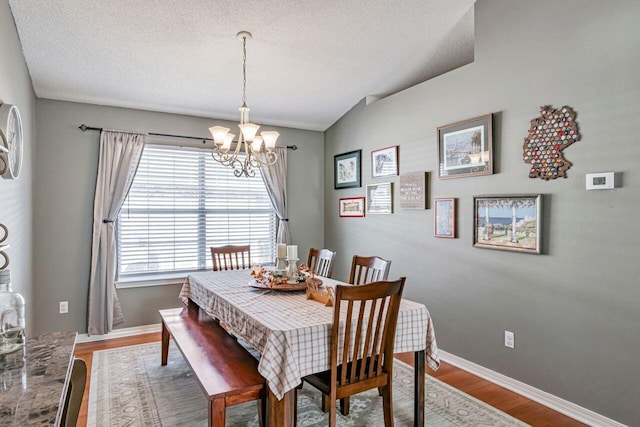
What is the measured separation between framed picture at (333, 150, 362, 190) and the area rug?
225 cm

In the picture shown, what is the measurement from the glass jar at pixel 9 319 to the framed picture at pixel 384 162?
328 cm

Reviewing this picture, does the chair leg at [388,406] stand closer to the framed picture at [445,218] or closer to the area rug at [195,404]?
the area rug at [195,404]

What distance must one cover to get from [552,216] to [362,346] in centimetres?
161

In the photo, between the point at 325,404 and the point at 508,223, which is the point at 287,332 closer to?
the point at 325,404

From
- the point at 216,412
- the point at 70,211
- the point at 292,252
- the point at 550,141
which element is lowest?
the point at 216,412

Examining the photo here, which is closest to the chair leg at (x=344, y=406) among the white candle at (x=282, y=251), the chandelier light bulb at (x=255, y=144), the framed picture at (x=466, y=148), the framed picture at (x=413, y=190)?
the white candle at (x=282, y=251)

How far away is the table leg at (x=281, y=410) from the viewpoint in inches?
70.4

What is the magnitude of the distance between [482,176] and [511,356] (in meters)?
1.39

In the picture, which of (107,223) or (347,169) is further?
(347,169)

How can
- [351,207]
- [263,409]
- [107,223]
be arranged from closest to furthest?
1. [263,409]
2. [107,223]
3. [351,207]

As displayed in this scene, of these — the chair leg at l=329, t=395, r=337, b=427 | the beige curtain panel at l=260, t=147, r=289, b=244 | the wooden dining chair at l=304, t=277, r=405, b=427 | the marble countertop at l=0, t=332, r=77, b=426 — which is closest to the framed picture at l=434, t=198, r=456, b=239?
the wooden dining chair at l=304, t=277, r=405, b=427

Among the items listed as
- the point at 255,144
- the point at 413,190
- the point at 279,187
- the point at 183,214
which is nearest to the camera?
the point at 255,144

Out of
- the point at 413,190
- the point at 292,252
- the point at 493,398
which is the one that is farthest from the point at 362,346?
the point at 413,190

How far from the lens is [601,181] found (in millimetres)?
2307
